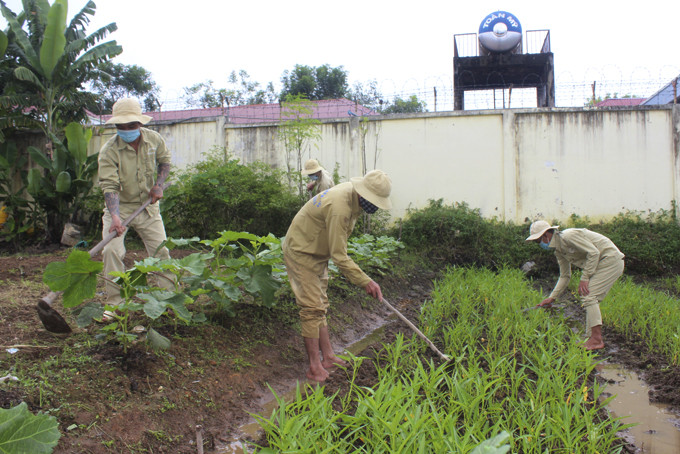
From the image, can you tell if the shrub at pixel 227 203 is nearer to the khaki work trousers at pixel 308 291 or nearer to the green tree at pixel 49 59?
the green tree at pixel 49 59

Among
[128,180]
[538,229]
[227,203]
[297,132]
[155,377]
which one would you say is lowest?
[155,377]

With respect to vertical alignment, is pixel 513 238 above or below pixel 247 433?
above

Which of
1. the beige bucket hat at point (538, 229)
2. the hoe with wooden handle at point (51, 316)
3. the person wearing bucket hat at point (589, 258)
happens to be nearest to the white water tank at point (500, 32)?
the person wearing bucket hat at point (589, 258)

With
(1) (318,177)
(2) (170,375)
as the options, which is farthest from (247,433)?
(1) (318,177)

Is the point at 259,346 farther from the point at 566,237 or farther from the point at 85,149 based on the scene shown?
the point at 85,149

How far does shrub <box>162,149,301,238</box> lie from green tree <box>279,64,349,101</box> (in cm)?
1974

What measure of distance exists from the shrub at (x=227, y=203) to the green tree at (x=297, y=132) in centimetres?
39

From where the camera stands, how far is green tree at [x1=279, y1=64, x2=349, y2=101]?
91.7 feet

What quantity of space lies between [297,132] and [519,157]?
402 centimetres

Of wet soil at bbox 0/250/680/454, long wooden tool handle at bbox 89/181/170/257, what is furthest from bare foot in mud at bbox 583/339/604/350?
long wooden tool handle at bbox 89/181/170/257

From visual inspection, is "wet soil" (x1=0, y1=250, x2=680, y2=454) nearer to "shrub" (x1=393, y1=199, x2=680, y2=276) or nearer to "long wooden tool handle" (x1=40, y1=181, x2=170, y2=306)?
"long wooden tool handle" (x1=40, y1=181, x2=170, y2=306)

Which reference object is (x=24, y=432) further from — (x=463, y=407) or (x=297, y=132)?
(x=297, y=132)

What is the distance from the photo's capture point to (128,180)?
4.16 meters

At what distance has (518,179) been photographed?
916 cm
